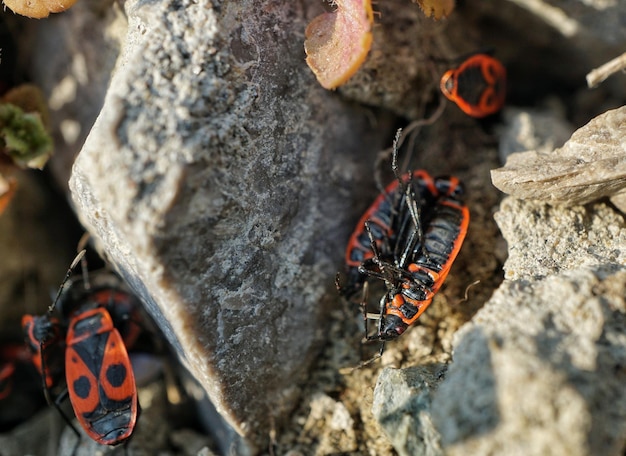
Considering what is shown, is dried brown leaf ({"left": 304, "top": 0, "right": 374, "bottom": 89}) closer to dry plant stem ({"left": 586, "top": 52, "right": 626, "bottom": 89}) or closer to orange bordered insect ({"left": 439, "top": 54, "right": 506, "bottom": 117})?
orange bordered insect ({"left": 439, "top": 54, "right": 506, "bottom": 117})

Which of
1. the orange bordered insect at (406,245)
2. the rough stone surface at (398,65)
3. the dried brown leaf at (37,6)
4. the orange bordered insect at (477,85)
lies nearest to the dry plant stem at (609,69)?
the orange bordered insect at (477,85)

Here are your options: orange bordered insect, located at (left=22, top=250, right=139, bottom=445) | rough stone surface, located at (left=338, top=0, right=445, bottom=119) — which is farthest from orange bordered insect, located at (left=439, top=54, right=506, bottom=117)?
orange bordered insect, located at (left=22, top=250, right=139, bottom=445)

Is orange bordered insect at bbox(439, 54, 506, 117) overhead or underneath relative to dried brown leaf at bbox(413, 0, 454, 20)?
underneath

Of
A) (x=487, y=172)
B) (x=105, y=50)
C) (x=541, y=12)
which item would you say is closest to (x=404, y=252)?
(x=487, y=172)

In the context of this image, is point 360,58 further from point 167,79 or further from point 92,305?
point 92,305

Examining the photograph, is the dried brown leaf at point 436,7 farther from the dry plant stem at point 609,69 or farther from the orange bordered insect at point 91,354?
the orange bordered insect at point 91,354
